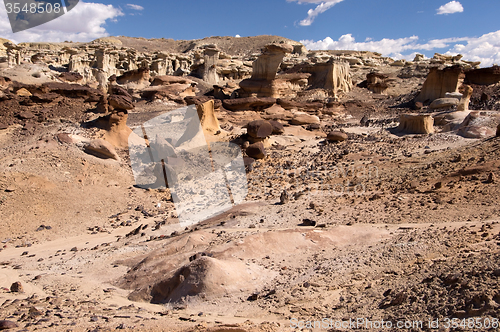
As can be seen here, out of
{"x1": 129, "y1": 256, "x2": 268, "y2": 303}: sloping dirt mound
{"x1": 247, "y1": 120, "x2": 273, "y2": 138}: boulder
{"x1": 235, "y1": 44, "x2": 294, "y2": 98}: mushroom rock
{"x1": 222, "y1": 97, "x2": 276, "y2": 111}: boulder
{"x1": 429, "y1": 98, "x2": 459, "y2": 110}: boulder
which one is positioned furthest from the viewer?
{"x1": 235, "y1": 44, "x2": 294, "y2": 98}: mushroom rock

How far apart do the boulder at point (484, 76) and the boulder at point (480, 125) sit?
10.3 meters

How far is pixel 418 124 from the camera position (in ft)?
44.9

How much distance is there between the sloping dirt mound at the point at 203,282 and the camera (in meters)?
3.64

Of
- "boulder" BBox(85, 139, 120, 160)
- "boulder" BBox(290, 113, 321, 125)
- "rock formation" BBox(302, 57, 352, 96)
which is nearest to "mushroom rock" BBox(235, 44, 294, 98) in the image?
Result: "rock formation" BBox(302, 57, 352, 96)

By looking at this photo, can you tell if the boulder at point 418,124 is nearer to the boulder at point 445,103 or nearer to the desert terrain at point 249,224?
the desert terrain at point 249,224

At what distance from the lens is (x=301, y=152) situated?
11844 millimetres

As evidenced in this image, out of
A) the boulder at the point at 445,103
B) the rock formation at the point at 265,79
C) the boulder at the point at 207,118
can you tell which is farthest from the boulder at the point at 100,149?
the boulder at the point at 445,103

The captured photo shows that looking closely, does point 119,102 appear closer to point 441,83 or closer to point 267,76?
point 267,76

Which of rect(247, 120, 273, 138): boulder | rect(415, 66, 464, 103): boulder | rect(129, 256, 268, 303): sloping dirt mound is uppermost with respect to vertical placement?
rect(415, 66, 464, 103): boulder

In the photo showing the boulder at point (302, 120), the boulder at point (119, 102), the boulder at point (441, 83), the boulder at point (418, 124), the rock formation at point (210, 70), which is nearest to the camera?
the boulder at point (119, 102)

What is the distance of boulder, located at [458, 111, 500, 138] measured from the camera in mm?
11430

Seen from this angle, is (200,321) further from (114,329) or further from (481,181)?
(481,181)

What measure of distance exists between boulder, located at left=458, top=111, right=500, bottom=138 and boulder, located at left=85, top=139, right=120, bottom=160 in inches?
426

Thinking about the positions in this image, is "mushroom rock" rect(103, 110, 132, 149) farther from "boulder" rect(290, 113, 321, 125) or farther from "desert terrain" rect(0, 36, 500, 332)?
"boulder" rect(290, 113, 321, 125)
